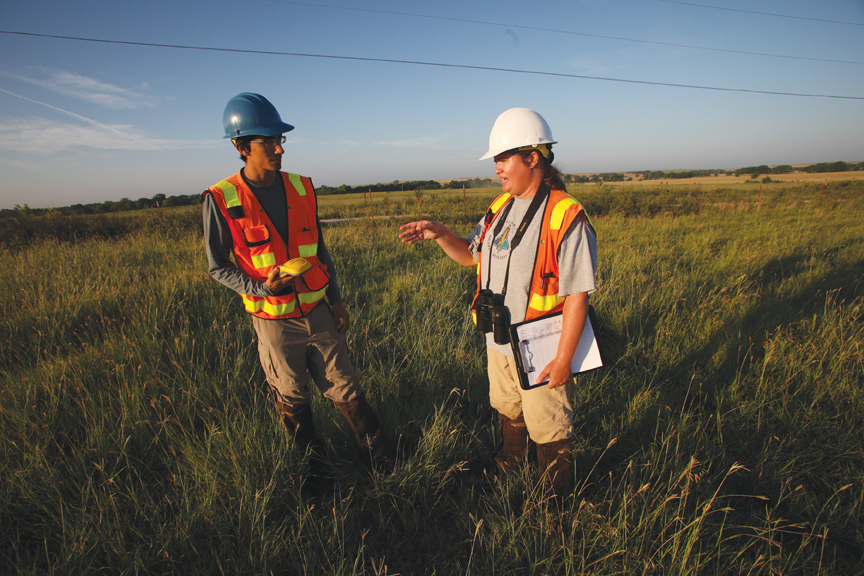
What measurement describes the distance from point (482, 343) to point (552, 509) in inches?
71.0

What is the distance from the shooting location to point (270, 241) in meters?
1.88

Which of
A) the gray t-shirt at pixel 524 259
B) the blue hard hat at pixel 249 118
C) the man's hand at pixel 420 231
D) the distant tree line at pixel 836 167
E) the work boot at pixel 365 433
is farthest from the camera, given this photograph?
the distant tree line at pixel 836 167

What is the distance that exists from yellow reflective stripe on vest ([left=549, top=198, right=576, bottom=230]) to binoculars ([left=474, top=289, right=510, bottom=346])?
17.6 inches

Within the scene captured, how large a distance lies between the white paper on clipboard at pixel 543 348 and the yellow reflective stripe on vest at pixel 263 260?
1.39m

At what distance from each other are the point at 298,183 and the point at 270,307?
0.77 metres

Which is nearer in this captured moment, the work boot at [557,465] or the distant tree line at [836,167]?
the work boot at [557,465]

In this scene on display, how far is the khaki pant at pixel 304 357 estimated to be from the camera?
194cm

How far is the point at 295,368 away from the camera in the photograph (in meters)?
2.01

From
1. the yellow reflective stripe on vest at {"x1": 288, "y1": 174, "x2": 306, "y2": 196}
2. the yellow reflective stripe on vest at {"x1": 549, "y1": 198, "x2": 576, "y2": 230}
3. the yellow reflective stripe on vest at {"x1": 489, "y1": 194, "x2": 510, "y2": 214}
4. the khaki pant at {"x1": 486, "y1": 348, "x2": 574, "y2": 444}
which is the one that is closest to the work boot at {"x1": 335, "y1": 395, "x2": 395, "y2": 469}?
the khaki pant at {"x1": 486, "y1": 348, "x2": 574, "y2": 444}

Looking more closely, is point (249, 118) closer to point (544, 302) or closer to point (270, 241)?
point (270, 241)

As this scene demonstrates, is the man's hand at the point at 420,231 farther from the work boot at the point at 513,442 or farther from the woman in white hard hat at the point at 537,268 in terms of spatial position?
the work boot at the point at 513,442

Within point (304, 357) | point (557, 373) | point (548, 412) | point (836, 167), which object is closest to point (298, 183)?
point (304, 357)

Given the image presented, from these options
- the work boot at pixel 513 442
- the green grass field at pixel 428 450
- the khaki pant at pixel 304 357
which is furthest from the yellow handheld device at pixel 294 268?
the work boot at pixel 513 442

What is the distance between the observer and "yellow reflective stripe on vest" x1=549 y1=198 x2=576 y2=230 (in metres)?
1.48
